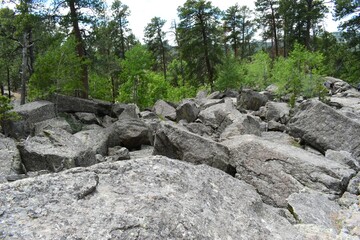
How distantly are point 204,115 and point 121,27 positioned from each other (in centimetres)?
3285

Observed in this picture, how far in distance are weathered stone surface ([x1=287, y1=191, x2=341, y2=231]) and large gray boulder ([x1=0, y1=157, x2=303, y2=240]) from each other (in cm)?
115

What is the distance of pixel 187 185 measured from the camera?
446cm

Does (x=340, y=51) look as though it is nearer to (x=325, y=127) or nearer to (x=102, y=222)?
(x=325, y=127)

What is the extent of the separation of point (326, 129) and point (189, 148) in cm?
623

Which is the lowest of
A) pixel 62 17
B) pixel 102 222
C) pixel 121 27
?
pixel 102 222

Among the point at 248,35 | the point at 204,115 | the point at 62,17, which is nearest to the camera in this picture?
the point at 204,115

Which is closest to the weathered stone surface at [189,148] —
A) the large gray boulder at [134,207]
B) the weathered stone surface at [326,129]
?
the large gray boulder at [134,207]

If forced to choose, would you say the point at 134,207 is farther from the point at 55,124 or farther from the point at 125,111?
the point at 125,111

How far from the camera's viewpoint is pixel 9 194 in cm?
358

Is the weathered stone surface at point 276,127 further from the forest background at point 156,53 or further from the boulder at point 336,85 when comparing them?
the boulder at point 336,85

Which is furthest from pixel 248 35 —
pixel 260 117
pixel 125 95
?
pixel 260 117

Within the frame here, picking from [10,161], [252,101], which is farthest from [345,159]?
[252,101]

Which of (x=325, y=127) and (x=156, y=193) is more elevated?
(x=156, y=193)

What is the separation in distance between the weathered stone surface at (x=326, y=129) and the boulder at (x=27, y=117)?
515 inches
